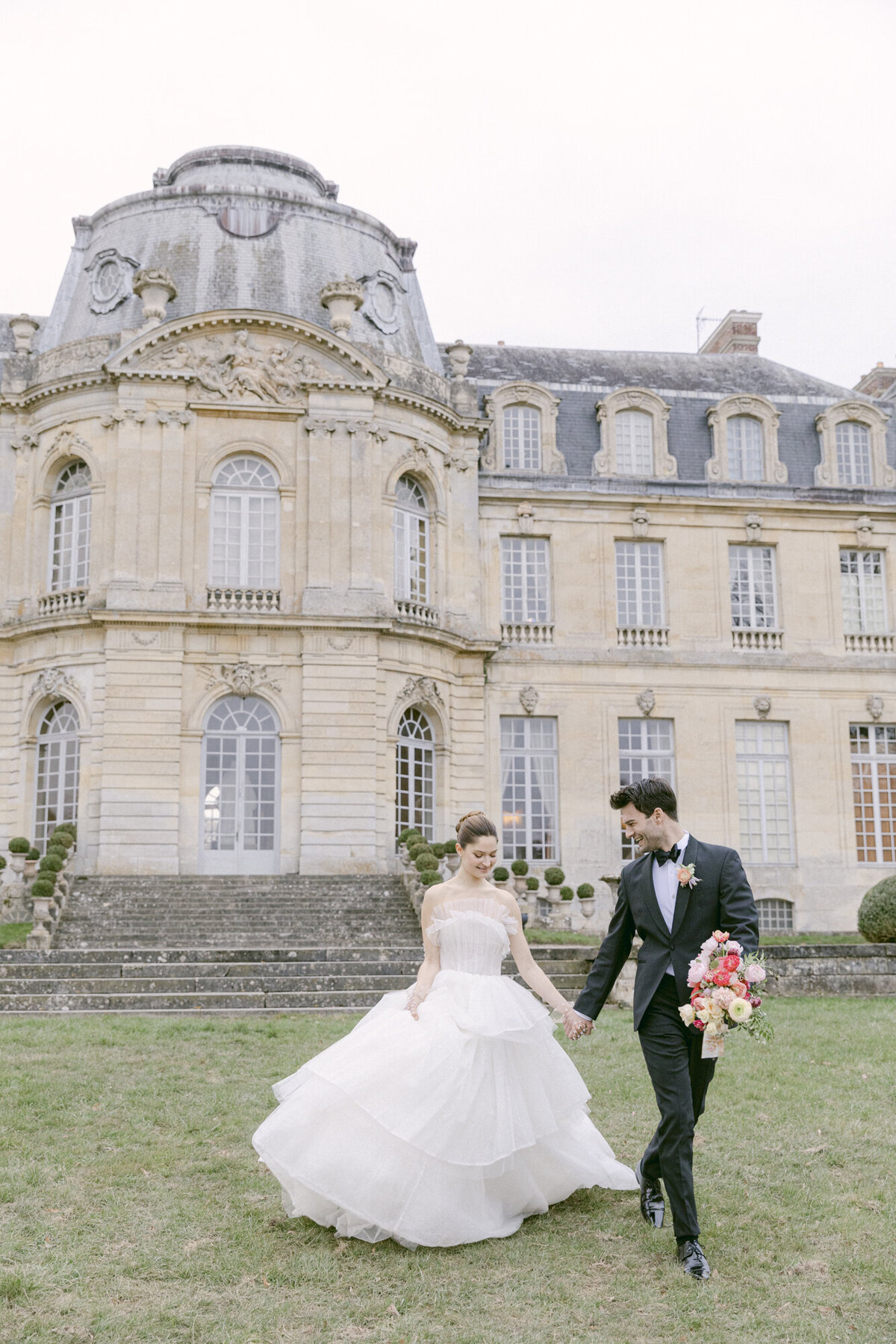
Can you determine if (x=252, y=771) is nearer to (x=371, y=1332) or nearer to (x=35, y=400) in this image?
(x=35, y=400)

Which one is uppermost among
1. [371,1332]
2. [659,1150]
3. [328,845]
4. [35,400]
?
[35,400]

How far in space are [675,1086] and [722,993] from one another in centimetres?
50

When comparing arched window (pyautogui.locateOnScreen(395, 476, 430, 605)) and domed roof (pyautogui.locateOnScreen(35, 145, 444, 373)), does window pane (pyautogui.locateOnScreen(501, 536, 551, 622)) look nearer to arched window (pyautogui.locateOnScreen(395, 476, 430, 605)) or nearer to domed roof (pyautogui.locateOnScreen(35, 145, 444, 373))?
arched window (pyautogui.locateOnScreen(395, 476, 430, 605))

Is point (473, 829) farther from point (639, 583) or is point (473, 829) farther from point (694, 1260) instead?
point (639, 583)

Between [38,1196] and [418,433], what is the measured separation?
1706cm

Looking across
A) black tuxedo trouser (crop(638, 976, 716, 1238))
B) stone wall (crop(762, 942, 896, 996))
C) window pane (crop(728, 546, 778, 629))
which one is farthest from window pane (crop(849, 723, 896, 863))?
black tuxedo trouser (crop(638, 976, 716, 1238))

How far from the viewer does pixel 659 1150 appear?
5.05 metres

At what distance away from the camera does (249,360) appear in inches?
810

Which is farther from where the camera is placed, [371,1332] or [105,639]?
[105,639]

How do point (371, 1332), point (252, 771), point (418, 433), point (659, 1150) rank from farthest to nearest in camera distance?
point (418, 433)
point (252, 771)
point (659, 1150)
point (371, 1332)

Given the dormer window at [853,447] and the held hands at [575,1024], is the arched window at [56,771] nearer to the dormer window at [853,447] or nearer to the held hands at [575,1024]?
the dormer window at [853,447]

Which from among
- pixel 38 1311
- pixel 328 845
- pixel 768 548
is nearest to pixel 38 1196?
pixel 38 1311

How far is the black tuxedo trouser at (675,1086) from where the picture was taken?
16.1 ft

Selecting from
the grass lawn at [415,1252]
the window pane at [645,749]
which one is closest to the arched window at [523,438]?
the window pane at [645,749]
